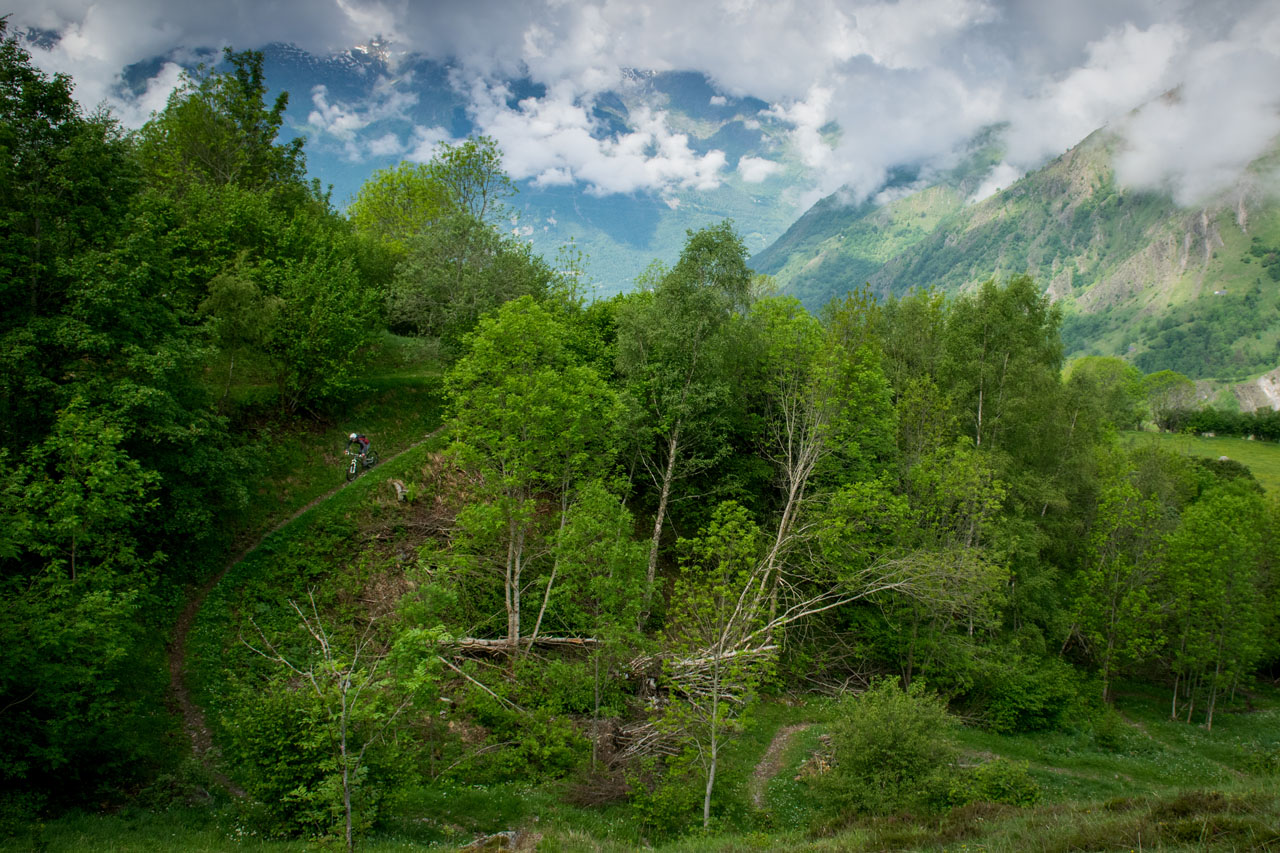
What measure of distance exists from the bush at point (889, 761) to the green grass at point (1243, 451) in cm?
8575

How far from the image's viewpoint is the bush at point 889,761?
15.9m

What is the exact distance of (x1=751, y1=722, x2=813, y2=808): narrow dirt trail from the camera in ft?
65.0

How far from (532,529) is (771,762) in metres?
14.8

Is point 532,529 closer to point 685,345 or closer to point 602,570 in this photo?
point 602,570

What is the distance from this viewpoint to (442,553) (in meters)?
25.2

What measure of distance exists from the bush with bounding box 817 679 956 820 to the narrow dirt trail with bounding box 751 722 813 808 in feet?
10.4

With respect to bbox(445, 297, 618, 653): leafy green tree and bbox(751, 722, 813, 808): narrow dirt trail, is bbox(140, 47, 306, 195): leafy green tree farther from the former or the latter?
bbox(751, 722, 813, 808): narrow dirt trail

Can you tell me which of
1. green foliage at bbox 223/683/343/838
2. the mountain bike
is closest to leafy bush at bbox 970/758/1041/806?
green foliage at bbox 223/683/343/838

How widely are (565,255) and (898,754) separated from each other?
41371mm

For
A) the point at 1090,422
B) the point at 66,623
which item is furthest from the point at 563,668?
the point at 1090,422

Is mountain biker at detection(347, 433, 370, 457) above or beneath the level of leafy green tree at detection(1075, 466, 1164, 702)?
above

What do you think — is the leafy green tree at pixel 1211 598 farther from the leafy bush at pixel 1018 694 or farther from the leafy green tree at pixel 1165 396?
the leafy green tree at pixel 1165 396

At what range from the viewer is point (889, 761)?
54.0ft

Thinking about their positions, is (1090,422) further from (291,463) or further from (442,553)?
(291,463)
